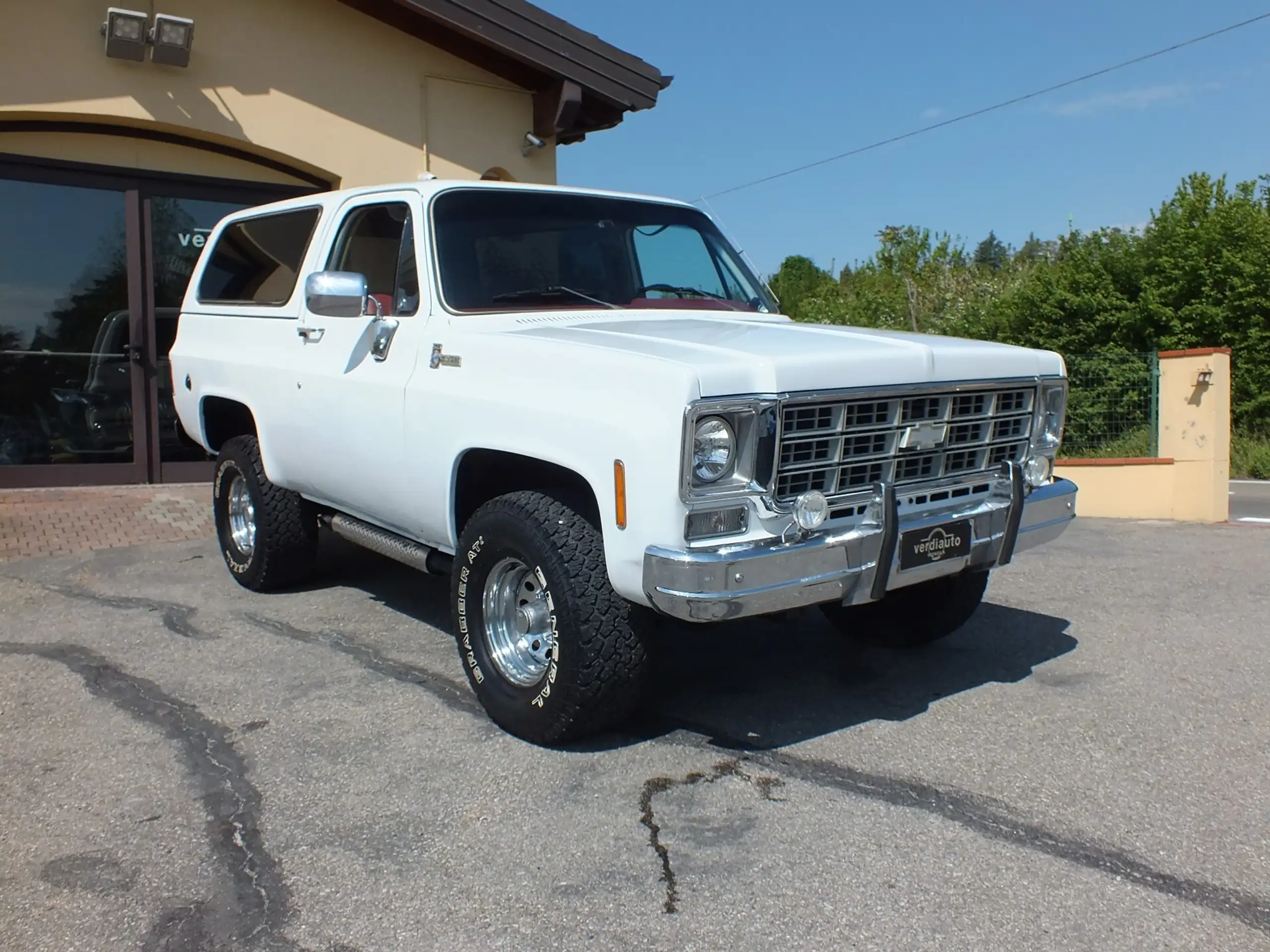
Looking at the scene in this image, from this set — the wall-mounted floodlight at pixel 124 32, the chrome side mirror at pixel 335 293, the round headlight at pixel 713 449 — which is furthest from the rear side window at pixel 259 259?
the wall-mounted floodlight at pixel 124 32

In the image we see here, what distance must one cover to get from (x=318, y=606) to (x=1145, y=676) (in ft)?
13.4

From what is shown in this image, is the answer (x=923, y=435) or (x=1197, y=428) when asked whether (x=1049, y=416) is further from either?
(x=1197, y=428)

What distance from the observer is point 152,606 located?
6.17 m

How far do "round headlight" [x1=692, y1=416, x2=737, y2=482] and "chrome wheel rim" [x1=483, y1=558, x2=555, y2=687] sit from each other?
2.92 ft

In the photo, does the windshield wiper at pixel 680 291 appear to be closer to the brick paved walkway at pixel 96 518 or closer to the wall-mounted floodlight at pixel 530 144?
the brick paved walkway at pixel 96 518

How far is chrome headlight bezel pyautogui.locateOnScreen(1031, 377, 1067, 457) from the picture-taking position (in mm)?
4590

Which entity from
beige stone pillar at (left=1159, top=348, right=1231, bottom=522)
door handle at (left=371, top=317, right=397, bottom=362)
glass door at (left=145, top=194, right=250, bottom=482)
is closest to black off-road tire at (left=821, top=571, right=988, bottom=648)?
door handle at (left=371, top=317, right=397, bottom=362)

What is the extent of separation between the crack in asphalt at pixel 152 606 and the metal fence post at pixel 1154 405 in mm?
8051

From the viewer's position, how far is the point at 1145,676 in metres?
4.93

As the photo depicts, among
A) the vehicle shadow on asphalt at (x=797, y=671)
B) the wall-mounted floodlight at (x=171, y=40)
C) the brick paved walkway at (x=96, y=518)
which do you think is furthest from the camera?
the wall-mounted floodlight at (x=171, y=40)

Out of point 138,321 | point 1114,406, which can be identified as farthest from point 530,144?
point 1114,406

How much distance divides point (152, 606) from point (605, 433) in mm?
3687

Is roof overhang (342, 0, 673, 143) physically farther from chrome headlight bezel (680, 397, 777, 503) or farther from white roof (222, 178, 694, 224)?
chrome headlight bezel (680, 397, 777, 503)

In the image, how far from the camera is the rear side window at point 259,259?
5.77 meters
